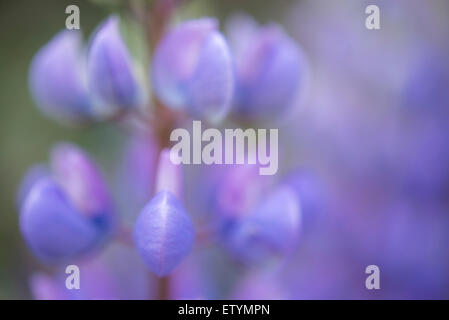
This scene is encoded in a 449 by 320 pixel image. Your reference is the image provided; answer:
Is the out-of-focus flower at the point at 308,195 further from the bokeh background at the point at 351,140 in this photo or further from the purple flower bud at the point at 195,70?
the purple flower bud at the point at 195,70

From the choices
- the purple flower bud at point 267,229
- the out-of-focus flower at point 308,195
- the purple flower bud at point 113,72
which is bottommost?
the purple flower bud at point 267,229

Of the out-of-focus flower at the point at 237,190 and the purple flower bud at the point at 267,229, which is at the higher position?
the out-of-focus flower at the point at 237,190

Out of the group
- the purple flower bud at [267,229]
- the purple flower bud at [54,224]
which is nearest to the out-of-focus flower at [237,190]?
the purple flower bud at [267,229]

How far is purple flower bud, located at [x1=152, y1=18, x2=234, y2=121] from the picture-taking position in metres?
0.61

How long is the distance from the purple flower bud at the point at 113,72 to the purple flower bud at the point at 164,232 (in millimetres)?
102

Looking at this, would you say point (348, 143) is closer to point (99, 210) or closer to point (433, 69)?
point (433, 69)

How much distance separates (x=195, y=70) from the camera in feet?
2.06

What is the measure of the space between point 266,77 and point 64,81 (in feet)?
0.61

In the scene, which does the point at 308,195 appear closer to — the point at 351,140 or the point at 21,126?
the point at 351,140

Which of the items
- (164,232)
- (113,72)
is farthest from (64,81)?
(164,232)

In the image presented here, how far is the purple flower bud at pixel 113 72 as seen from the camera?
614 millimetres

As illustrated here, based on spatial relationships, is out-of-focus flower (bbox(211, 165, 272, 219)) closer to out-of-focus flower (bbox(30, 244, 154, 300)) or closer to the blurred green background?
out-of-focus flower (bbox(30, 244, 154, 300))

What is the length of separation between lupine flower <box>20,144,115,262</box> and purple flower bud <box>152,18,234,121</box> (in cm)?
10

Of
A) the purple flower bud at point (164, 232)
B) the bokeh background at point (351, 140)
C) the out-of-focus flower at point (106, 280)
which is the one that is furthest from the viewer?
the bokeh background at point (351, 140)
